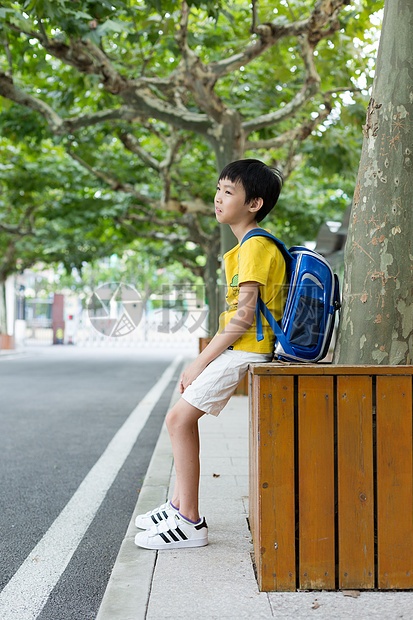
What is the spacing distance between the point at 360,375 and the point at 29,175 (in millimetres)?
14492

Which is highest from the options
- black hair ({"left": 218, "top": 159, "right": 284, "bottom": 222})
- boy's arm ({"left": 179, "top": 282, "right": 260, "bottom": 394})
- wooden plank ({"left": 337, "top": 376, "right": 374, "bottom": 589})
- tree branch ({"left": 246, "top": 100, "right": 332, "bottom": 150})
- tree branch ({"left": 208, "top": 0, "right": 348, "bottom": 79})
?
tree branch ({"left": 208, "top": 0, "right": 348, "bottom": 79})

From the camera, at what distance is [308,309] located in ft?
8.50

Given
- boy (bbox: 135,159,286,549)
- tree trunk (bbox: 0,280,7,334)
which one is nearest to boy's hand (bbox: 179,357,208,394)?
boy (bbox: 135,159,286,549)

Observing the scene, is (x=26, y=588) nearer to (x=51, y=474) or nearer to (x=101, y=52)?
(x=51, y=474)

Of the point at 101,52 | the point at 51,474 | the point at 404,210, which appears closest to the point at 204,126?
the point at 101,52

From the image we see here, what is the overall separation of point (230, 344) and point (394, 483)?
88 cm

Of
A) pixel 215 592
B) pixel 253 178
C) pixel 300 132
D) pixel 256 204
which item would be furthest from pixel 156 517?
pixel 300 132

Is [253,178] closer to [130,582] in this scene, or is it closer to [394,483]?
[394,483]


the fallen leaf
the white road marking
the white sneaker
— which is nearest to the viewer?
the fallen leaf

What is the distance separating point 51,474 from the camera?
4926 mm

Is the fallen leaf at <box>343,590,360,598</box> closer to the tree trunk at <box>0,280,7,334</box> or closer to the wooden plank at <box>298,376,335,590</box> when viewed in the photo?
the wooden plank at <box>298,376,335,590</box>

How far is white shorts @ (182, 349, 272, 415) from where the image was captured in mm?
2723

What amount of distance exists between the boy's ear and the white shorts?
67cm

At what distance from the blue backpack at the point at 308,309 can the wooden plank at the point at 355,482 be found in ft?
0.77
